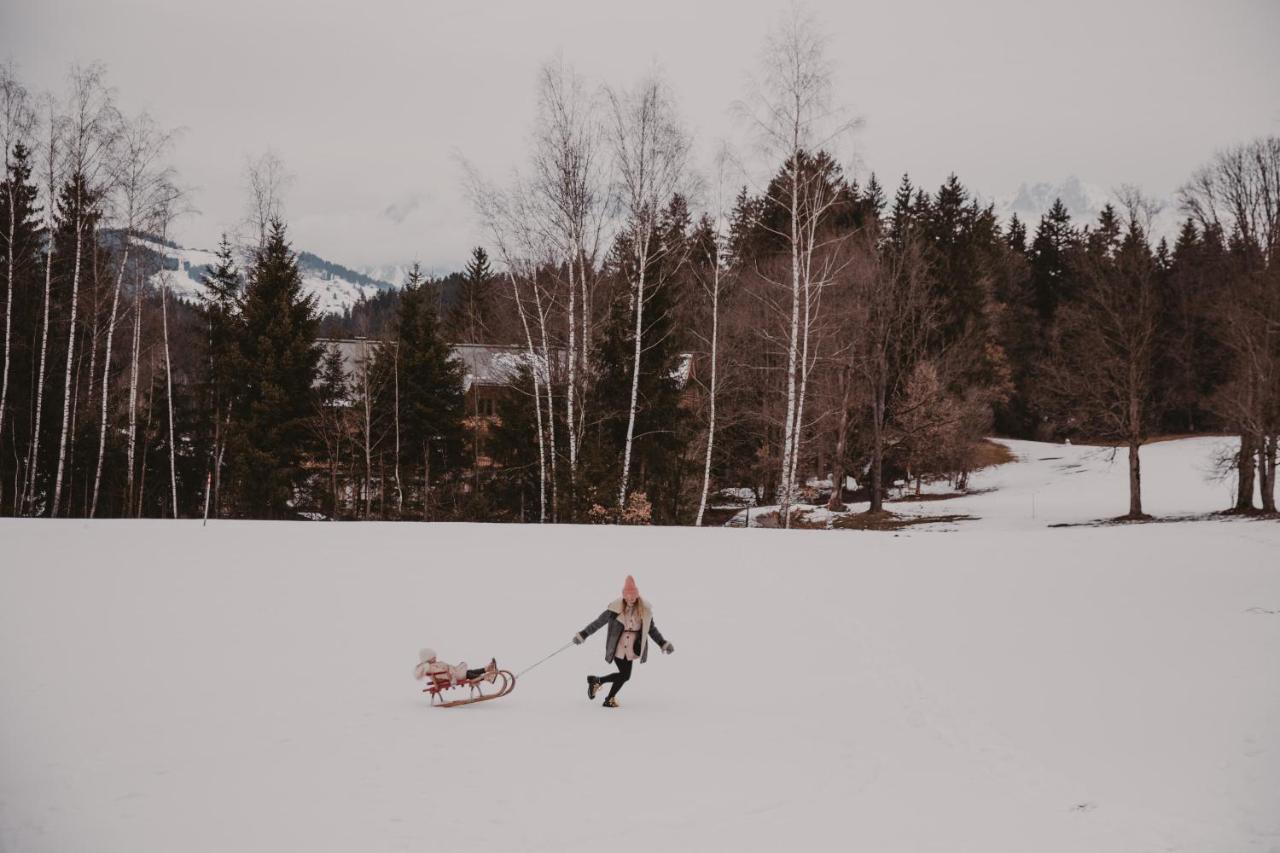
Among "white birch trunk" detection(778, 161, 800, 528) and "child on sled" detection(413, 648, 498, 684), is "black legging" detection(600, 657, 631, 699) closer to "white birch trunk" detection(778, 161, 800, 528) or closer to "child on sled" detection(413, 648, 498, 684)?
"child on sled" detection(413, 648, 498, 684)

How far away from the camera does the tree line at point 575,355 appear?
23.3 m

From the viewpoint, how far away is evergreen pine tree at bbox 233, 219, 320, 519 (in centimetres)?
2783

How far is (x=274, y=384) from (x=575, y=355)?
12069 mm

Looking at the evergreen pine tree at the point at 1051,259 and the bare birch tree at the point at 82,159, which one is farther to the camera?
the evergreen pine tree at the point at 1051,259

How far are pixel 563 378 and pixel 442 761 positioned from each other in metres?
19.6

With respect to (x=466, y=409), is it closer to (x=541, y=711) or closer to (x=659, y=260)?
(x=659, y=260)

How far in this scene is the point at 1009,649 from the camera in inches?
440

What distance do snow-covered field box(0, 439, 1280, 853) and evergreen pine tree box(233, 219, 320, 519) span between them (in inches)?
414

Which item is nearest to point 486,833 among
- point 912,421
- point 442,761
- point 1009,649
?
point 442,761

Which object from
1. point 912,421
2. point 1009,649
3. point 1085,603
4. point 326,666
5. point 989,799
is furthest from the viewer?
point 912,421

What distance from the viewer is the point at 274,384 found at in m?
28.1

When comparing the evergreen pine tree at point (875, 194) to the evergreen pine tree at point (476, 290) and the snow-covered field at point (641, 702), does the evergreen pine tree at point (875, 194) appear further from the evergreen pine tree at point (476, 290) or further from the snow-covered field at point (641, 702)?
the snow-covered field at point (641, 702)

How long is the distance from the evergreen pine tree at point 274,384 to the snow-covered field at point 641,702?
34.5 ft

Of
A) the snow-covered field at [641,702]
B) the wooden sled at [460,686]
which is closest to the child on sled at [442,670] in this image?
the wooden sled at [460,686]
